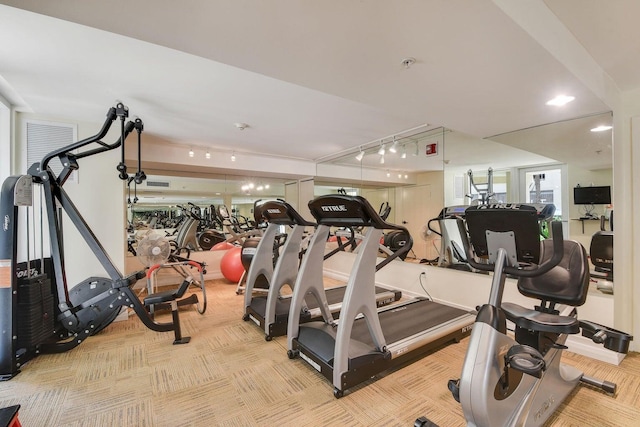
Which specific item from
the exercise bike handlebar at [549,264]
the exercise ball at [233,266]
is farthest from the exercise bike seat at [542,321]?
the exercise ball at [233,266]

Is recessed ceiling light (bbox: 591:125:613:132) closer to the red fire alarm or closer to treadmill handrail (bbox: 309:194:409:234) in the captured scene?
the red fire alarm

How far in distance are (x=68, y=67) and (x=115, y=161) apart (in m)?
1.55

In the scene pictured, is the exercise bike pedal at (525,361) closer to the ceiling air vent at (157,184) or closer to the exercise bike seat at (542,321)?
the exercise bike seat at (542,321)

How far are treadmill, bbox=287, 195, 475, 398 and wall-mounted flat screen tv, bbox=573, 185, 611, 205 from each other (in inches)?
68.6

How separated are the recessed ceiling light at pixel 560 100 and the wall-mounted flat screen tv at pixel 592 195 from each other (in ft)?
3.25

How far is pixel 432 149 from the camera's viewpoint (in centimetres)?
429

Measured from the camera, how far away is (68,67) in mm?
2326

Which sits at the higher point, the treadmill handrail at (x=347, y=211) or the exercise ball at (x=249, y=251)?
the treadmill handrail at (x=347, y=211)

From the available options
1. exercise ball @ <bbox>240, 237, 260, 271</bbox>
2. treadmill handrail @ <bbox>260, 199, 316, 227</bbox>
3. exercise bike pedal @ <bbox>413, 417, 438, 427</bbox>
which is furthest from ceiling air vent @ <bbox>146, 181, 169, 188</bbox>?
exercise bike pedal @ <bbox>413, 417, 438, 427</bbox>

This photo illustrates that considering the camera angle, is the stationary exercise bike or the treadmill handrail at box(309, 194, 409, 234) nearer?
the stationary exercise bike

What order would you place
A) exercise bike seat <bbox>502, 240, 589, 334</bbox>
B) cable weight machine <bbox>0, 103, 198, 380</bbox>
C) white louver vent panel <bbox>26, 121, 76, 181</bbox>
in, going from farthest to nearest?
white louver vent panel <bbox>26, 121, 76, 181</bbox>
cable weight machine <bbox>0, 103, 198, 380</bbox>
exercise bike seat <bbox>502, 240, 589, 334</bbox>

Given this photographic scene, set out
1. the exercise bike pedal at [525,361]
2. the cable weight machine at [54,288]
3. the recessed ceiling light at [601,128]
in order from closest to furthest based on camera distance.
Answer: the exercise bike pedal at [525,361] < the cable weight machine at [54,288] < the recessed ceiling light at [601,128]

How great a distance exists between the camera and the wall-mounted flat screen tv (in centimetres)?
271

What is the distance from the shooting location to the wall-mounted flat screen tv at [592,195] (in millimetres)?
2711
